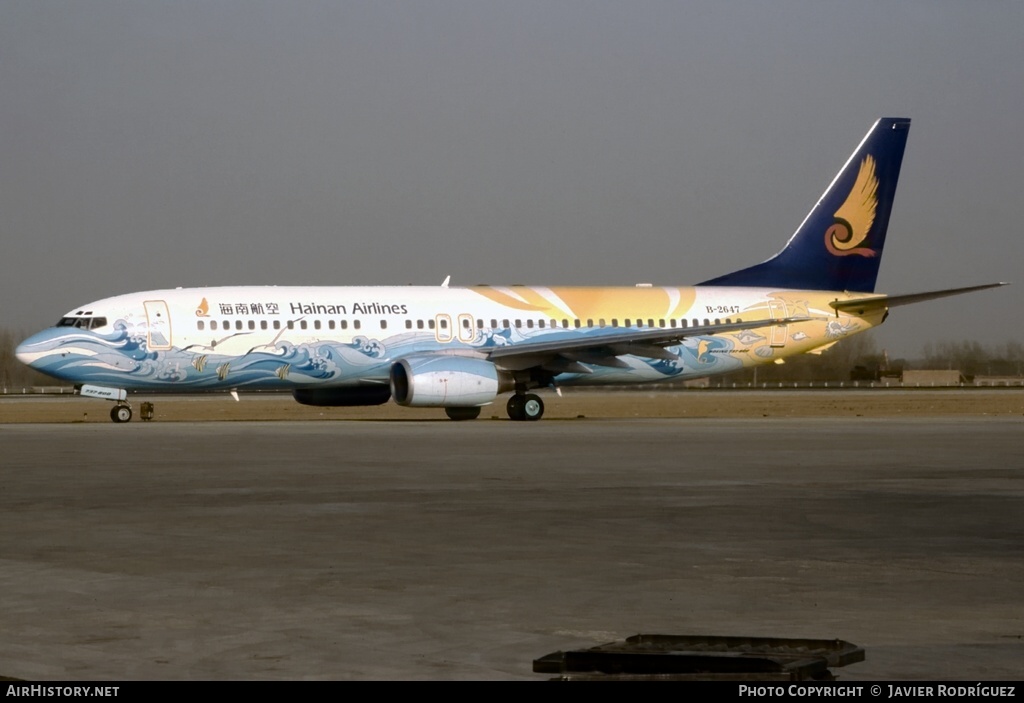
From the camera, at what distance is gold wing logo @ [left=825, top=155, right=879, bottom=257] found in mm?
40594

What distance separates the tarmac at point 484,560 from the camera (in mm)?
7441

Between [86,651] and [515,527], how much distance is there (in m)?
6.12

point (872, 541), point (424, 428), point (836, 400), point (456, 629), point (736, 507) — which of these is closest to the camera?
point (456, 629)

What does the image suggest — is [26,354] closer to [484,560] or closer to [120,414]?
[120,414]

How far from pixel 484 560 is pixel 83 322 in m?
24.9

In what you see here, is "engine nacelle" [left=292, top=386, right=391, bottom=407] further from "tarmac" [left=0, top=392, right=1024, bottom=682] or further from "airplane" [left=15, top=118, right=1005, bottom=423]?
"tarmac" [left=0, top=392, right=1024, bottom=682]

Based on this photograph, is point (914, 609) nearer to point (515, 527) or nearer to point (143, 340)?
point (515, 527)

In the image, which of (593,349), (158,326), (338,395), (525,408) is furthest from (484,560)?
(338,395)

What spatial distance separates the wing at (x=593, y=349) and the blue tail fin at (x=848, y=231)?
445 cm

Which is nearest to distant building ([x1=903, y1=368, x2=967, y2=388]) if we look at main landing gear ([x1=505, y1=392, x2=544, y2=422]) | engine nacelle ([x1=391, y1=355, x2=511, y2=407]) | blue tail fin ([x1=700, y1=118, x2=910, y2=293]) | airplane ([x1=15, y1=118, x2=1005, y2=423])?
blue tail fin ([x1=700, y1=118, x2=910, y2=293])

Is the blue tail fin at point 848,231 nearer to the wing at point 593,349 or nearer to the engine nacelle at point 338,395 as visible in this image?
the wing at point 593,349

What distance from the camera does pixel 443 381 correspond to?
107ft

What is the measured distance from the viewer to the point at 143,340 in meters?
33.5
